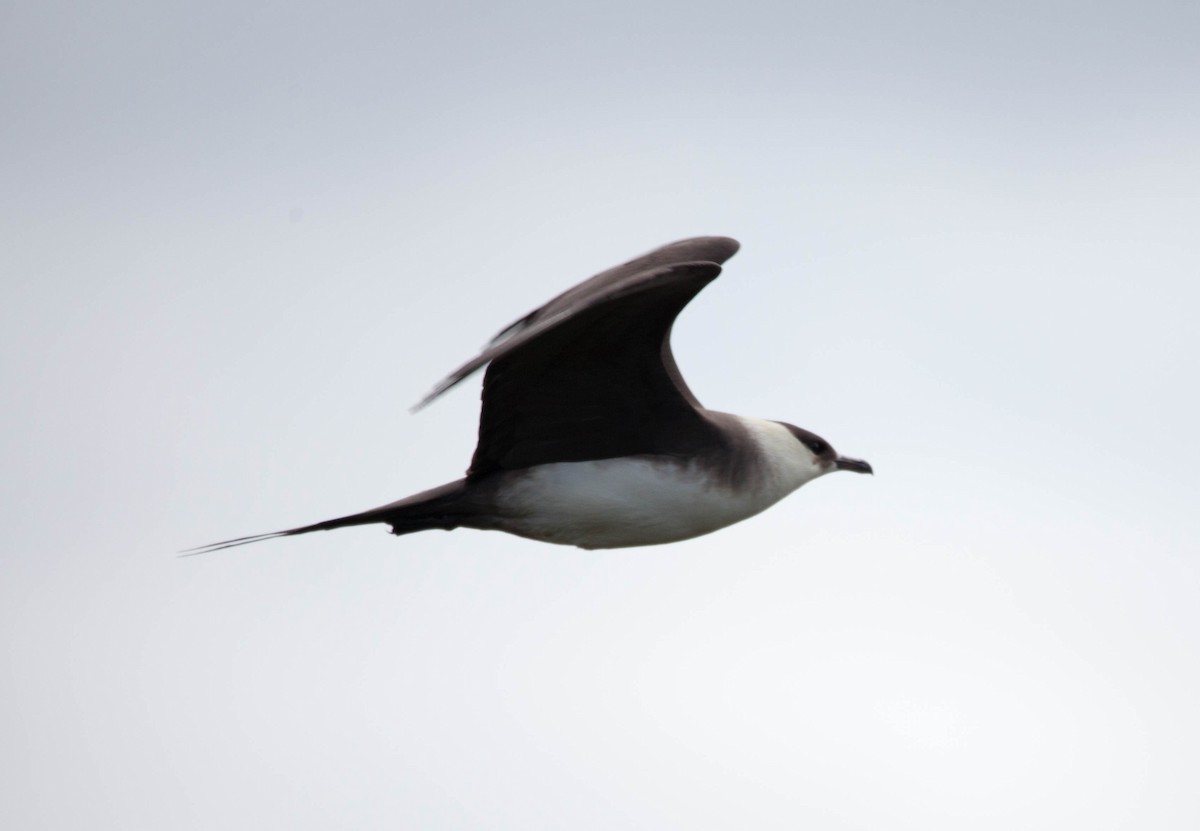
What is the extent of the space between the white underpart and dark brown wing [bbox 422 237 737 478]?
0.11m

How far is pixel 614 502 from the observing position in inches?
404

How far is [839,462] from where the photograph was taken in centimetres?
1217

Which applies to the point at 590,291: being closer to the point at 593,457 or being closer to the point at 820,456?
the point at 593,457

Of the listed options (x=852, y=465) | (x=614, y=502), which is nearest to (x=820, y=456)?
(x=852, y=465)

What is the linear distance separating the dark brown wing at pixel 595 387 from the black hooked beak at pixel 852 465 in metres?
1.77

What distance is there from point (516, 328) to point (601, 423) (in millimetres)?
739

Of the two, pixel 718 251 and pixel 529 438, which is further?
pixel 718 251

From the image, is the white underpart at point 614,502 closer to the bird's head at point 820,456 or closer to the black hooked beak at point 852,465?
the bird's head at point 820,456

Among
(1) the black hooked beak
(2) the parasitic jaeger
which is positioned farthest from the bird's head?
(2) the parasitic jaeger

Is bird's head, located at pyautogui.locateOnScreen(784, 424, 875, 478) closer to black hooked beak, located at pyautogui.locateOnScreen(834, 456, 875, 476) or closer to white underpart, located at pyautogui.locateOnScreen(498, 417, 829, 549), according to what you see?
black hooked beak, located at pyautogui.locateOnScreen(834, 456, 875, 476)

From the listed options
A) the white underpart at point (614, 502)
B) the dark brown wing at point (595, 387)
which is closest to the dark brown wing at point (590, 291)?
the dark brown wing at point (595, 387)

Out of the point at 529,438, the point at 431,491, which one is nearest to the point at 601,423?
the point at 529,438

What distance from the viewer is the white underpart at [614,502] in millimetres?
10242

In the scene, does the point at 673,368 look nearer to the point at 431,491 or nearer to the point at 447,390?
the point at 431,491
